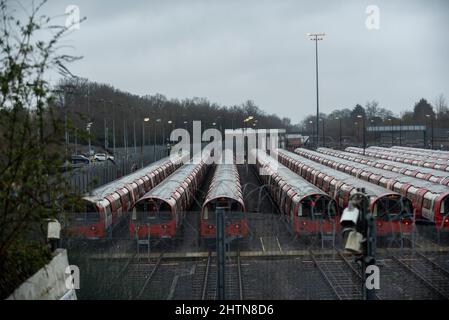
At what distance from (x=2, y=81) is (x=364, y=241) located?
5.05 metres

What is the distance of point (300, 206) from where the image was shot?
20672 mm

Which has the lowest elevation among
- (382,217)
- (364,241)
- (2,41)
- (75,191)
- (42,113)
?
(382,217)

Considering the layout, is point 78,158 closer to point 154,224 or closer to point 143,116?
point 154,224

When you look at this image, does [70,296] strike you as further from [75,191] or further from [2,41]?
[2,41]

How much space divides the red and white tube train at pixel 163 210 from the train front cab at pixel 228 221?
2.74 feet

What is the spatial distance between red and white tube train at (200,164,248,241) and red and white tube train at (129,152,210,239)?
0.89 meters

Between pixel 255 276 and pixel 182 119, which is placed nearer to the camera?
pixel 255 276

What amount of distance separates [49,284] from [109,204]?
14300mm

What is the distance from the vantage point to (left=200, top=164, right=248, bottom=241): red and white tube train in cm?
1475

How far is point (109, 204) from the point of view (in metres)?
21.4

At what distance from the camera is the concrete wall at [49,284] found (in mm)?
6672

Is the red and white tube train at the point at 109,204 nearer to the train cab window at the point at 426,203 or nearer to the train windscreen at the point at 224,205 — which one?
the train windscreen at the point at 224,205

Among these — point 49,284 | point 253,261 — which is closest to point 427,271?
point 253,261
